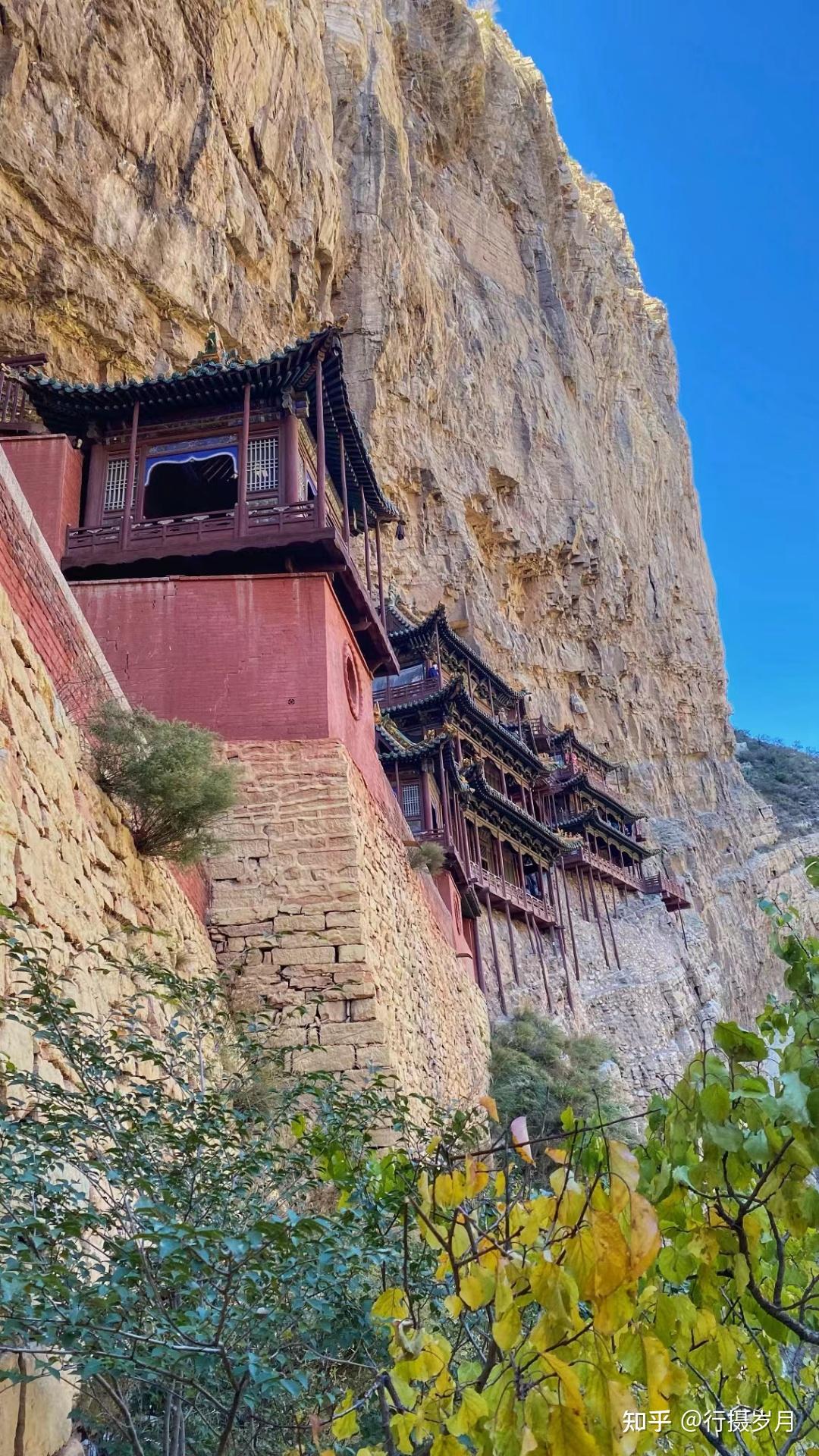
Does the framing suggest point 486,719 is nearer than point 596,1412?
No

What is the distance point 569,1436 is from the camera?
5.71 ft

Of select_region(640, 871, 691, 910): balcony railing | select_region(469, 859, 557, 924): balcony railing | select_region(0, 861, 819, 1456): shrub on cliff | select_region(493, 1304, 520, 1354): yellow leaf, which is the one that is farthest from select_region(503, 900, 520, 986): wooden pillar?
select_region(493, 1304, 520, 1354): yellow leaf

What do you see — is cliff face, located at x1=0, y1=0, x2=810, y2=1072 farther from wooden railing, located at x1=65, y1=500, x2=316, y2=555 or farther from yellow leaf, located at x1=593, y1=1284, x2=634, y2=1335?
yellow leaf, located at x1=593, y1=1284, x2=634, y2=1335

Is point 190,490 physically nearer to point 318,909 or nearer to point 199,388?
point 199,388

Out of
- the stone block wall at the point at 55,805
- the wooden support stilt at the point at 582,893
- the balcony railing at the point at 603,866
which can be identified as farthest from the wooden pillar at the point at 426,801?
the stone block wall at the point at 55,805

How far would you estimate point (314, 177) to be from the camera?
29.4m

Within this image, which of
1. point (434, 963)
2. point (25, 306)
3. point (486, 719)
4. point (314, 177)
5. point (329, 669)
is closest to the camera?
point (329, 669)

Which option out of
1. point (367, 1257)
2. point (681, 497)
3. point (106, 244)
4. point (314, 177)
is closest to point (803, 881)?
point (681, 497)

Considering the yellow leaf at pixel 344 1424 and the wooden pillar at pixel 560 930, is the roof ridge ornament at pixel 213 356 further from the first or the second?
the wooden pillar at pixel 560 930

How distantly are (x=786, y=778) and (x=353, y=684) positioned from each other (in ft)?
188

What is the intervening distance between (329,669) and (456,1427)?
917 centimetres

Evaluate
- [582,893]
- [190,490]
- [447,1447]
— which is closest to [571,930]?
[582,893]

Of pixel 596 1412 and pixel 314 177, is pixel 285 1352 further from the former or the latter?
pixel 314 177

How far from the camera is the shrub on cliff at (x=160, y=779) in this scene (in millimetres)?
7180
